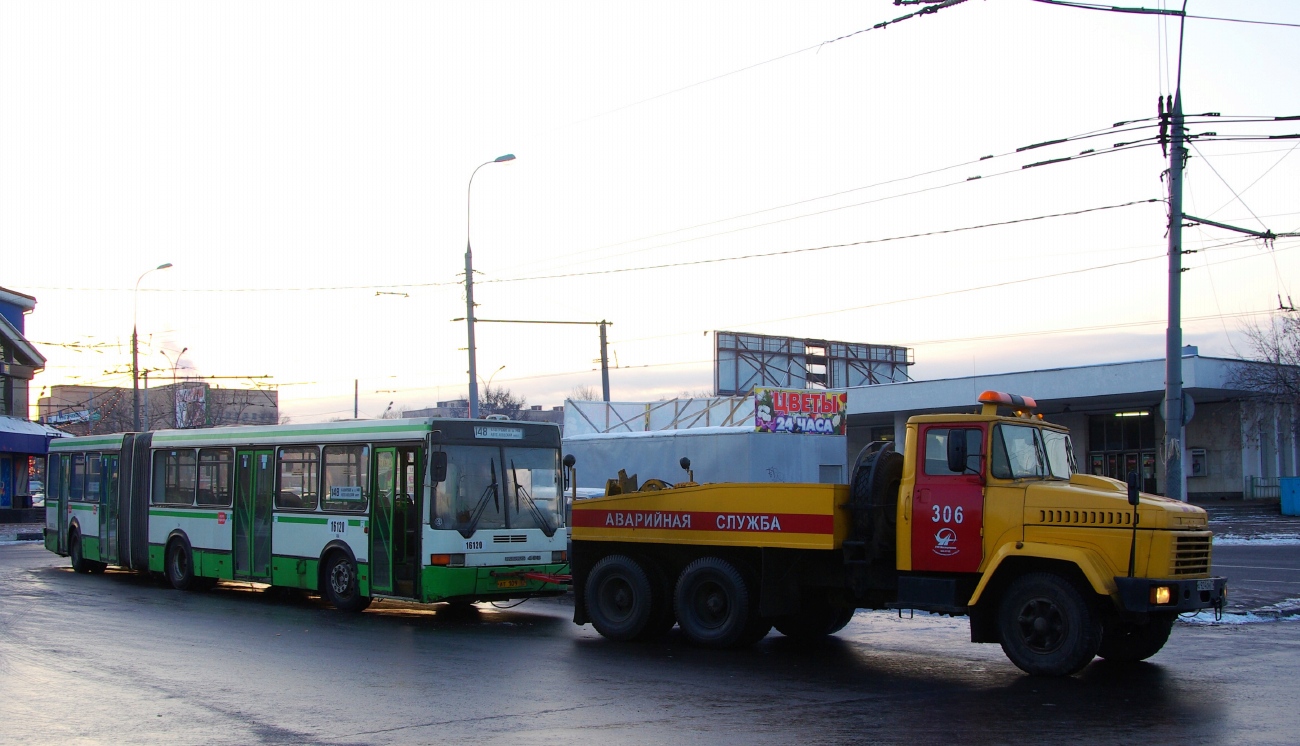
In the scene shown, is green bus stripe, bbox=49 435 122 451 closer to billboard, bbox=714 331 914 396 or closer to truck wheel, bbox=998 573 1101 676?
truck wheel, bbox=998 573 1101 676

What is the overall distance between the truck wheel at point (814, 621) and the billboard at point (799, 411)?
20.1 m

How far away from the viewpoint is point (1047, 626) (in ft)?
35.1

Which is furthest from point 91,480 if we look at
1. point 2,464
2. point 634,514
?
point 2,464

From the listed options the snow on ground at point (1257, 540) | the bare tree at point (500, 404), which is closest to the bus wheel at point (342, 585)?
the snow on ground at point (1257, 540)

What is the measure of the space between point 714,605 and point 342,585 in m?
6.28

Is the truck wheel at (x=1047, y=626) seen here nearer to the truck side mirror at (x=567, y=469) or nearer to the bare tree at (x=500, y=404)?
the truck side mirror at (x=567, y=469)

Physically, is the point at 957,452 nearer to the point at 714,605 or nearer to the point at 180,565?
the point at 714,605

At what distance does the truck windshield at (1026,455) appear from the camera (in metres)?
11.5

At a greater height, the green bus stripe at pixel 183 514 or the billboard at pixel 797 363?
the billboard at pixel 797 363

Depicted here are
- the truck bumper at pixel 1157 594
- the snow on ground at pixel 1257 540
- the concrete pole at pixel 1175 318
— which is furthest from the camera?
the snow on ground at pixel 1257 540

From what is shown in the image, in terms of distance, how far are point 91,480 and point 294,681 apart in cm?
1487

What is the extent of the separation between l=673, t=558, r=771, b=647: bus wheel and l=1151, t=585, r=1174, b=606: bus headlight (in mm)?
4141

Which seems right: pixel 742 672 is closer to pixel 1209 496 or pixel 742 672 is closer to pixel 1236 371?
pixel 1236 371

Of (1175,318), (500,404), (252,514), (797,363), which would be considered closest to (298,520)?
(252,514)
